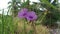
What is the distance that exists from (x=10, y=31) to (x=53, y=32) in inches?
6.6

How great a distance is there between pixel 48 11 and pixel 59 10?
36mm

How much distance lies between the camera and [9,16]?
19.7 inches

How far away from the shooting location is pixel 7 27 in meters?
0.48

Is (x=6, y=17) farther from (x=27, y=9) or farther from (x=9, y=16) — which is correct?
(x=27, y=9)

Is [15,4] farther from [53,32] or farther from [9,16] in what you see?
[53,32]

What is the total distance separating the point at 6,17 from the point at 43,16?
0.39ft

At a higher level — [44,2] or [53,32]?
[44,2]

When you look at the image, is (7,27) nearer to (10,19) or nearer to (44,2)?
(10,19)

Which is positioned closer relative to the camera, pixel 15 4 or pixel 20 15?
pixel 20 15

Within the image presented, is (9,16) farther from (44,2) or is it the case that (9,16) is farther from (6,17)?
(44,2)

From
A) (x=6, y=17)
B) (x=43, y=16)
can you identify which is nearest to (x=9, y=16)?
(x=6, y=17)

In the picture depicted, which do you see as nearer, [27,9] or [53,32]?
[27,9]

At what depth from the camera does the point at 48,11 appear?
473 mm

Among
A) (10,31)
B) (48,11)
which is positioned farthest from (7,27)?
(48,11)
